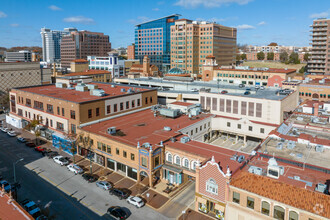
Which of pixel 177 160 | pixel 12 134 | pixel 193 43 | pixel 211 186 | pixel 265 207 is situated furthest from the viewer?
pixel 193 43

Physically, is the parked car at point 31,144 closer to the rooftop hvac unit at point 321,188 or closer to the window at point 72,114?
the window at point 72,114

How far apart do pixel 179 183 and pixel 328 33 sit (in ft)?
511

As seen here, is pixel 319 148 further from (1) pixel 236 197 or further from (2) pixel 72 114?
(2) pixel 72 114

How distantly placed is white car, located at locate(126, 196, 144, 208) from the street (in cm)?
67

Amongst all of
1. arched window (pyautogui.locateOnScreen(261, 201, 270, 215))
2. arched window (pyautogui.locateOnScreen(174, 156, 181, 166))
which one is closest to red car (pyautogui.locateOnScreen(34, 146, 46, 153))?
arched window (pyautogui.locateOnScreen(174, 156, 181, 166))

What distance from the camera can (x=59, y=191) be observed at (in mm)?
47906

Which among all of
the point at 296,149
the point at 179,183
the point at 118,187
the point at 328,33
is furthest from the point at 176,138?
the point at 328,33

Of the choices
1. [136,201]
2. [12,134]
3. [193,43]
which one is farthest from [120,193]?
[193,43]

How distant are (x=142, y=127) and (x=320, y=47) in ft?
486

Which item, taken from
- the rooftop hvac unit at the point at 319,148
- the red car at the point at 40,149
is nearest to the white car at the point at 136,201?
the rooftop hvac unit at the point at 319,148

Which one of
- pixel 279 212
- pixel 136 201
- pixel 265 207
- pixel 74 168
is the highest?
pixel 265 207

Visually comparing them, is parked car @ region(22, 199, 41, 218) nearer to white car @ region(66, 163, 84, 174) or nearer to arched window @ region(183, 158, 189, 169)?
white car @ region(66, 163, 84, 174)

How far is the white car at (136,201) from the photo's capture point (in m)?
43.1

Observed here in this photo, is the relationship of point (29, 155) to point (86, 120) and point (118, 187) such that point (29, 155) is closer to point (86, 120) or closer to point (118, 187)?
point (86, 120)
